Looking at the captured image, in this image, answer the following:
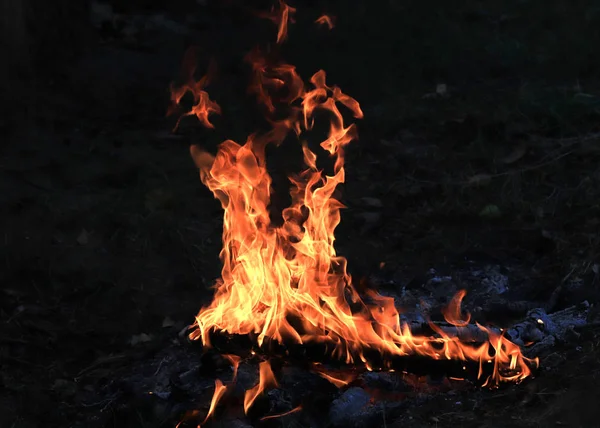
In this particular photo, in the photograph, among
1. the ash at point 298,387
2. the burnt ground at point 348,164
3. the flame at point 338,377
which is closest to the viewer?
the ash at point 298,387

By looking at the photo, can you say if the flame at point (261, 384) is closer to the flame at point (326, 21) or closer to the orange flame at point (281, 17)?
the orange flame at point (281, 17)

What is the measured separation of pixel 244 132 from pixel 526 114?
93.0 inches

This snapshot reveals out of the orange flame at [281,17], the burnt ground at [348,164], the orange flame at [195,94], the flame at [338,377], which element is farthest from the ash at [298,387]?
the orange flame at [281,17]

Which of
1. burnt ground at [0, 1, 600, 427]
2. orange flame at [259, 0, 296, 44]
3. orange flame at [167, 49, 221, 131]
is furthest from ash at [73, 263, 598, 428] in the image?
orange flame at [259, 0, 296, 44]

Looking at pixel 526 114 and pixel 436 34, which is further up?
pixel 436 34

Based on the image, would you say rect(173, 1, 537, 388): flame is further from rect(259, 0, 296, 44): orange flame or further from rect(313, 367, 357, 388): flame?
rect(259, 0, 296, 44): orange flame

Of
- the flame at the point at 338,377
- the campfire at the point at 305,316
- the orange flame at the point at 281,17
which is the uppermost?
the orange flame at the point at 281,17

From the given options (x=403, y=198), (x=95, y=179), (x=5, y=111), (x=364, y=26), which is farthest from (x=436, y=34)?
(x=5, y=111)

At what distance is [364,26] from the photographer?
222 inches

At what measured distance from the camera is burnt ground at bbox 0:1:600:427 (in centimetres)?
447

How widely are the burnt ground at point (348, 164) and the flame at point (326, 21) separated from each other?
66 mm

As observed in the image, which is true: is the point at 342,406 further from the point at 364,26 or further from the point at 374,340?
the point at 364,26

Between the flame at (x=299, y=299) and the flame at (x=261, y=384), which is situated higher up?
the flame at (x=299, y=299)

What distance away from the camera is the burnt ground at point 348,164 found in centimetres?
447
